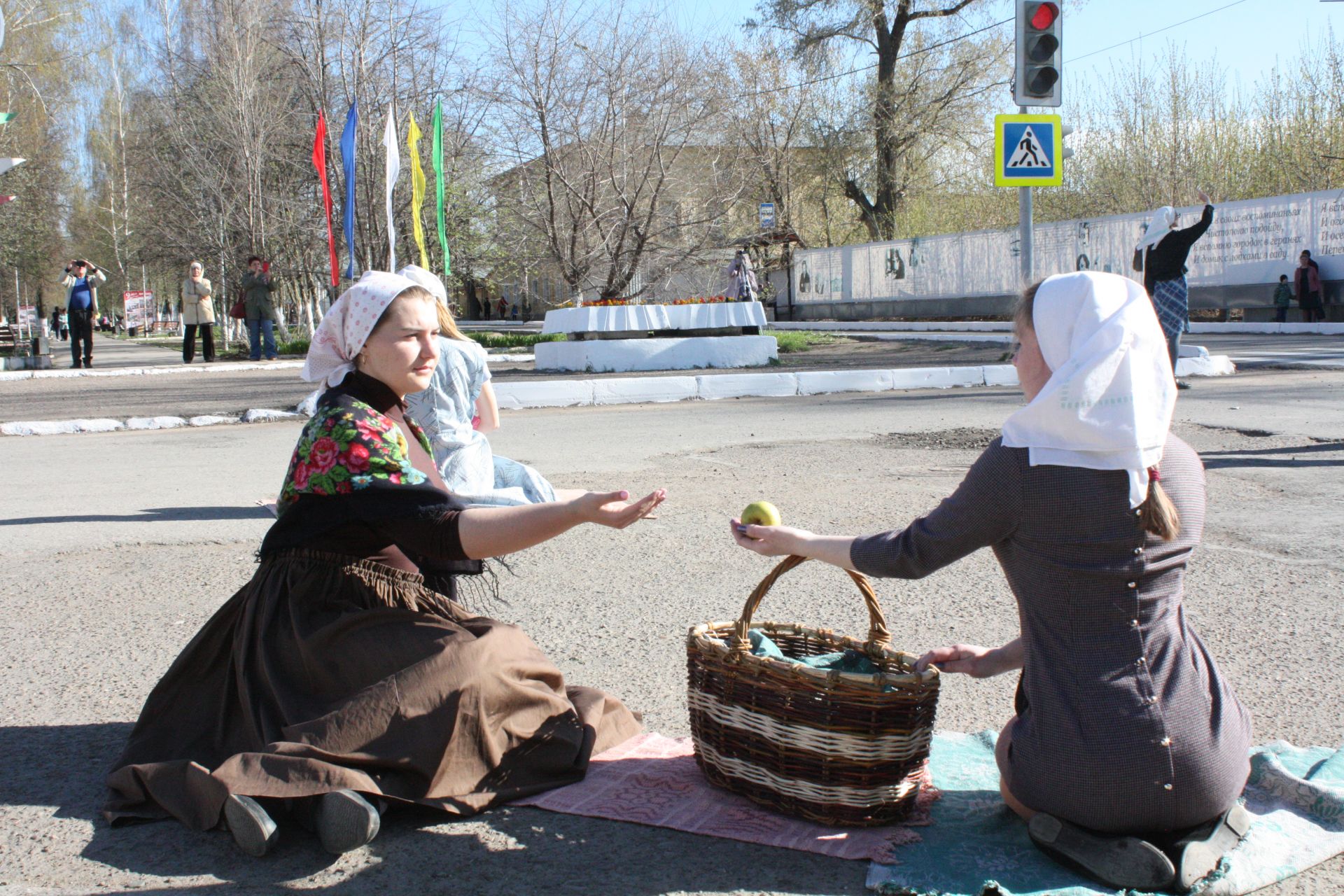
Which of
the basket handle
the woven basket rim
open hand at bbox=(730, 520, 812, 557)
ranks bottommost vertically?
the woven basket rim

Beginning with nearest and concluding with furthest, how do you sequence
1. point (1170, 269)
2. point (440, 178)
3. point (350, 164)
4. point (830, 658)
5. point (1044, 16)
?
point (830, 658) → point (1044, 16) → point (1170, 269) → point (350, 164) → point (440, 178)

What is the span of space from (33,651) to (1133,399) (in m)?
3.70

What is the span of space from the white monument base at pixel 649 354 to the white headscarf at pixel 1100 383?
15293 millimetres

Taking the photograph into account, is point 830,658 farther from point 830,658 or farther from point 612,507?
point 612,507

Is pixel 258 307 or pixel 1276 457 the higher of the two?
pixel 258 307

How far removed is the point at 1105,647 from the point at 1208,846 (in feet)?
1.43

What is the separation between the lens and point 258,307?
21484mm

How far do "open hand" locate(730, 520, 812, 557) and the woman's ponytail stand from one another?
0.68 m

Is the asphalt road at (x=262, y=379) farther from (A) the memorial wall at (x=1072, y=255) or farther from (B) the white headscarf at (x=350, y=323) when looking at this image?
(B) the white headscarf at (x=350, y=323)

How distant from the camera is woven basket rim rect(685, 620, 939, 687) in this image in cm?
247

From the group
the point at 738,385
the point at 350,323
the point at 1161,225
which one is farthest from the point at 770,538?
the point at 738,385

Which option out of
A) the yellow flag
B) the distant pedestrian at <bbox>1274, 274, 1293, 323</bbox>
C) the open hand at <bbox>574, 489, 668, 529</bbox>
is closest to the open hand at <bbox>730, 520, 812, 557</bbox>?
the open hand at <bbox>574, 489, 668, 529</bbox>

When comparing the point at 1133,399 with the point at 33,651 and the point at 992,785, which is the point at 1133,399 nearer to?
the point at 992,785

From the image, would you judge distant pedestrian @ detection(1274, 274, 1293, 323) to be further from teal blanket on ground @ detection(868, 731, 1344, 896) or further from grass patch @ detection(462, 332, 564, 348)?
teal blanket on ground @ detection(868, 731, 1344, 896)
